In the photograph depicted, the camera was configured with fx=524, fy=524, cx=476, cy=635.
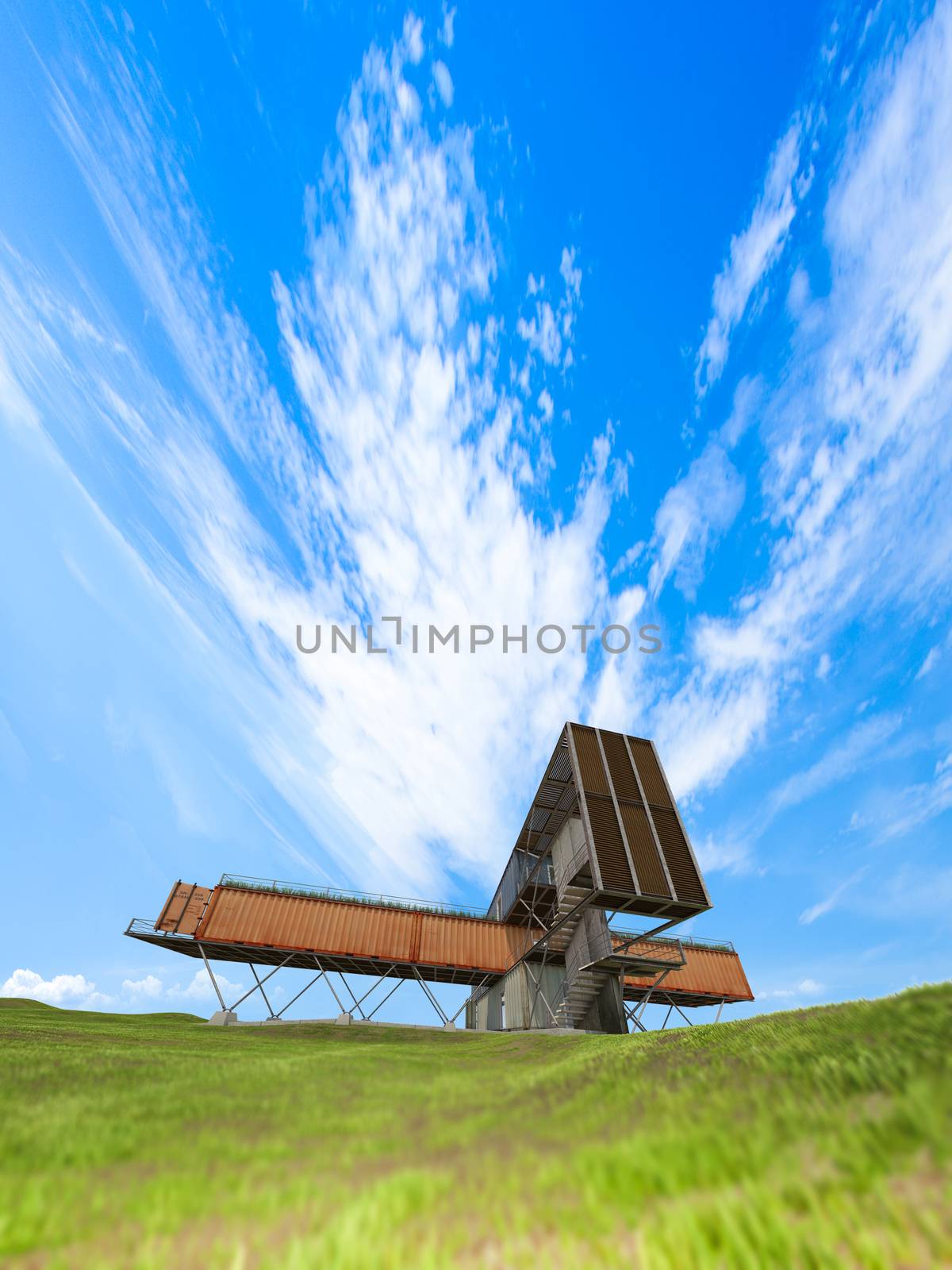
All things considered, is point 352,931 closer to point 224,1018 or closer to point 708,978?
point 224,1018

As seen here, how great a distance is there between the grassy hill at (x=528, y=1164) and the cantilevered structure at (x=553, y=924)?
A: 14156 mm

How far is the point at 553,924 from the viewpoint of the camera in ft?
66.4

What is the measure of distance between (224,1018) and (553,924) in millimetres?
13461

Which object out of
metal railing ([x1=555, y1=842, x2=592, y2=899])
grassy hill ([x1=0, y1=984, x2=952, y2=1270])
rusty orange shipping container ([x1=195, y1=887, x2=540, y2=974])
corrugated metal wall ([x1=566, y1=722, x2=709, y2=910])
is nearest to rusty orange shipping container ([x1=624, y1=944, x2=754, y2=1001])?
rusty orange shipping container ([x1=195, y1=887, x2=540, y2=974])

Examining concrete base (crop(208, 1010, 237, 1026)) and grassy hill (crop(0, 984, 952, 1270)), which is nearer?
grassy hill (crop(0, 984, 952, 1270))

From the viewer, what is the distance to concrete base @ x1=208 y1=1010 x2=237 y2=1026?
20.4 metres

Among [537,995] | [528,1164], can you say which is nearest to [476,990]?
[537,995]

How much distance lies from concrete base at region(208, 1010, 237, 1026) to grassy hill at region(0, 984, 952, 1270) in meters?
19.4

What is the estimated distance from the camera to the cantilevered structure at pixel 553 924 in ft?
59.3

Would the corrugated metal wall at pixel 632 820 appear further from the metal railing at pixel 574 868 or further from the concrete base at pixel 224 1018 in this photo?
the concrete base at pixel 224 1018

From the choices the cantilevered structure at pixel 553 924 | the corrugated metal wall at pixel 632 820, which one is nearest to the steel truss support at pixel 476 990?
the cantilevered structure at pixel 553 924

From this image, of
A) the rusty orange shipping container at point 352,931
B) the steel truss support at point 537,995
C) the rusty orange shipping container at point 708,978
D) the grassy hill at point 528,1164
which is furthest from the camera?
the rusty orange shipping container at point 708,978

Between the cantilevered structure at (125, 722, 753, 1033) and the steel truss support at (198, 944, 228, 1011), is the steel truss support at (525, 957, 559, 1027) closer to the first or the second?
the cantilevered structure at (125, 722, 753, 1033)

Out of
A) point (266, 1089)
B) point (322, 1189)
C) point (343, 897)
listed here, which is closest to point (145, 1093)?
point (266, 1089)
